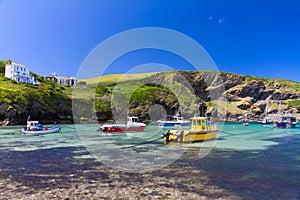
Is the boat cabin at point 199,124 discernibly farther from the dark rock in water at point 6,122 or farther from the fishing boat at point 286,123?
the dark rock in water at point 6,122

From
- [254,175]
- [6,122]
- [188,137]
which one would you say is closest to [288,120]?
[188,137]

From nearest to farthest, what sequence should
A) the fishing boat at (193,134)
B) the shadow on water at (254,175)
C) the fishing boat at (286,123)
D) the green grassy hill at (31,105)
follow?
the shadow on water at (254,175) < the fishing boat at (193,134) < the green grassy hill at (31,105) < the fishing boat at (286,123)

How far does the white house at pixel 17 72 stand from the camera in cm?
9862

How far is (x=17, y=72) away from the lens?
101 m

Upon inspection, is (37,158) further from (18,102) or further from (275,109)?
(275,109)

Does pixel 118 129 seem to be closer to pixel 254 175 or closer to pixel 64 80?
pixel 254 175

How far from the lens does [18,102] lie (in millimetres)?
71625

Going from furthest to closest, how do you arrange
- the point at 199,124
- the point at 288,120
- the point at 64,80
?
1. the point at 64,80
2. the point at 288,120
3. the point at 199,124

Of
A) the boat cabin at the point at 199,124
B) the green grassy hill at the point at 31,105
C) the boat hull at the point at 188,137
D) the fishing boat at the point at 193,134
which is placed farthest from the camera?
the green grassy hill at the point at 31,105

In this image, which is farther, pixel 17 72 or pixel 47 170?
pixel 17 72

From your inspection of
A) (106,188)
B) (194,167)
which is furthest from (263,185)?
(106,188)

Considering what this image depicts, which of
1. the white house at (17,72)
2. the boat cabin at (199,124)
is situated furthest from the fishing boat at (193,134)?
the white house at (17,72)

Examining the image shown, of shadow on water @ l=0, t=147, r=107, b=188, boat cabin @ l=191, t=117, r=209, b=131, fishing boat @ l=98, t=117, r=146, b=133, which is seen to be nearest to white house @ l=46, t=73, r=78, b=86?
fishing boat @ l=98, t=117, r=146, b=133

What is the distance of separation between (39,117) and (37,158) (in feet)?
212
